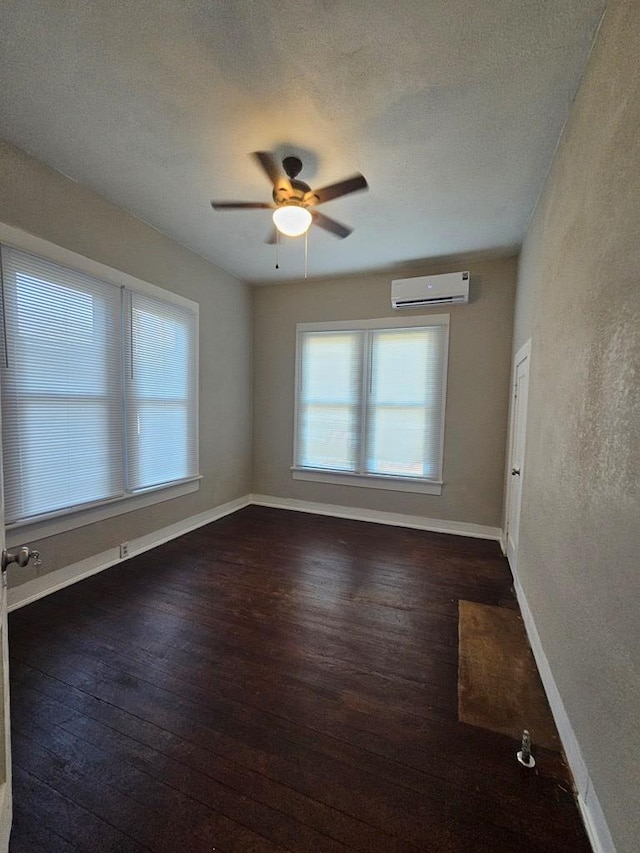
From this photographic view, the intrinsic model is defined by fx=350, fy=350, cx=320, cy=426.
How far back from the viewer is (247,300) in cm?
469

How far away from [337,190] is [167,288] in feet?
6.75

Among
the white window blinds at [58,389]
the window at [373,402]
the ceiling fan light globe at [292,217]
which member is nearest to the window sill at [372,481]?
the window at [373,402]

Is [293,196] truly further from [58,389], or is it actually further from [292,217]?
[58,389]

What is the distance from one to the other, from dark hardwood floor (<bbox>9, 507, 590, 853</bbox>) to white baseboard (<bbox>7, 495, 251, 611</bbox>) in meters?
0.10

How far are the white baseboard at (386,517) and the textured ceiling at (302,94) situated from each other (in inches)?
122

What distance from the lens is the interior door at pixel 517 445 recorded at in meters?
2.75

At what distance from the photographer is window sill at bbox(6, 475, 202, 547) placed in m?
2.36

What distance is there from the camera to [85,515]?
278 centimetres

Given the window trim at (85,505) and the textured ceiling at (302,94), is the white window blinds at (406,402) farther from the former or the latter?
the window trim at (85,505)

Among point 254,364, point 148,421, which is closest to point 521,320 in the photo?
point 254,364

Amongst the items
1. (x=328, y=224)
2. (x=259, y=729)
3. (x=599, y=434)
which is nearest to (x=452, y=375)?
(x=328, y=224)

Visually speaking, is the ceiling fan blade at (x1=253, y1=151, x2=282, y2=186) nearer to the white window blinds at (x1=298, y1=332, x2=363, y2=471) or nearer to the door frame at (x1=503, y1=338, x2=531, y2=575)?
the door frame at (x1=503, y1=338, x2=531, y2=575)

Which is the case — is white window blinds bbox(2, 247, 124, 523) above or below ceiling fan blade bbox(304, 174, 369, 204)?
below

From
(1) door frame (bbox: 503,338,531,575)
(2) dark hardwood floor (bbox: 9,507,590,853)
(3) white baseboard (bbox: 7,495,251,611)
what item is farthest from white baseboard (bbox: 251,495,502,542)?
(2) dark hardwood floor (bbox: 9,507,590,853)
